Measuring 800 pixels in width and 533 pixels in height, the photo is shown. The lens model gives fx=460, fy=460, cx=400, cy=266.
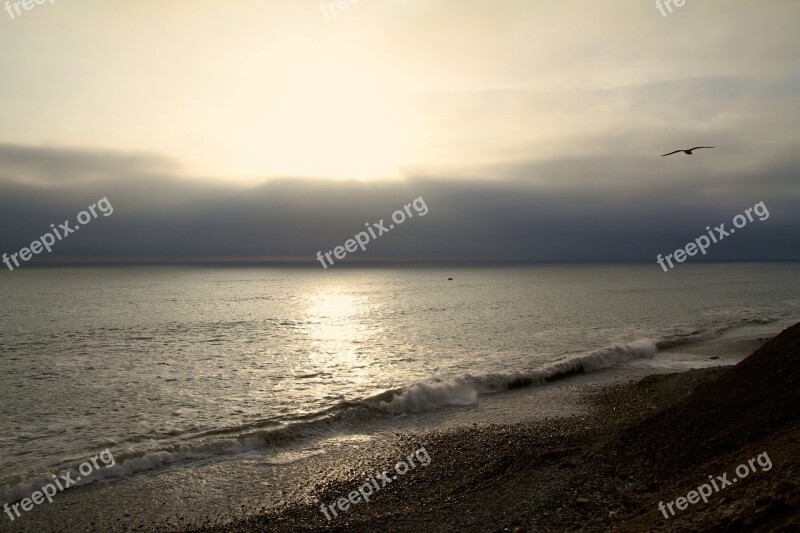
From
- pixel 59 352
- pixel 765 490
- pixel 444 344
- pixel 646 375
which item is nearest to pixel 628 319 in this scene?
pixel 444 344

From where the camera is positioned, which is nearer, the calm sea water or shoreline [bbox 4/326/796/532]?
shoreline [bbox 4/326/796/532]

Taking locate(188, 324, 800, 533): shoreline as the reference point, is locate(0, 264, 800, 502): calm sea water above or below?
above

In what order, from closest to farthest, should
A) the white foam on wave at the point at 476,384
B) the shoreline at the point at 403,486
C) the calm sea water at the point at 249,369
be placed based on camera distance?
the shoreline at the point at 403,486 → the calm sea water at the point at 249,369 → the white foam on wave at the point at 476,384

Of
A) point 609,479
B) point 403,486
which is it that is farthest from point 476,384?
point 609,479

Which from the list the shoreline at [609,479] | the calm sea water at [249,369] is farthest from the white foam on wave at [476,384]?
the shoreline at [609,479]

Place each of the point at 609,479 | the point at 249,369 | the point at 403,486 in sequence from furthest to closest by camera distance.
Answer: the point at 249,369 < the point at 403,486 < the point at 609,479

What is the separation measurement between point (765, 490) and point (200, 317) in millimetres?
64776

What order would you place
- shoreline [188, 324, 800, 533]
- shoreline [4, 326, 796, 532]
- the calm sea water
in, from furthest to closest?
the calm sea water < shoreline [4, 326, 796, 532] < shoreline [188, 324, 800, 533]

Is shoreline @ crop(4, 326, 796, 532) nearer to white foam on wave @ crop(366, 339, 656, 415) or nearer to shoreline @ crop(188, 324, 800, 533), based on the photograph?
shoreline @ crop(188, 324, 800, 533)

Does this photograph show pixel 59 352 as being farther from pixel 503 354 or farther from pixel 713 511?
pixel 713 511

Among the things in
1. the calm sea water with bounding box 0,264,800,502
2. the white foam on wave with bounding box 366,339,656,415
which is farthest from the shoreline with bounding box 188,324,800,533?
the calm sea water with bounding box 0,264,800,502

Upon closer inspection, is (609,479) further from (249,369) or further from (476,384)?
(249,369)

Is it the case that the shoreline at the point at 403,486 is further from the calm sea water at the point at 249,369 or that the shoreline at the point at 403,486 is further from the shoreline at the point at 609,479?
the calm sea water at the point at 249,369

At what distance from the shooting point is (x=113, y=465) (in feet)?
45.4
